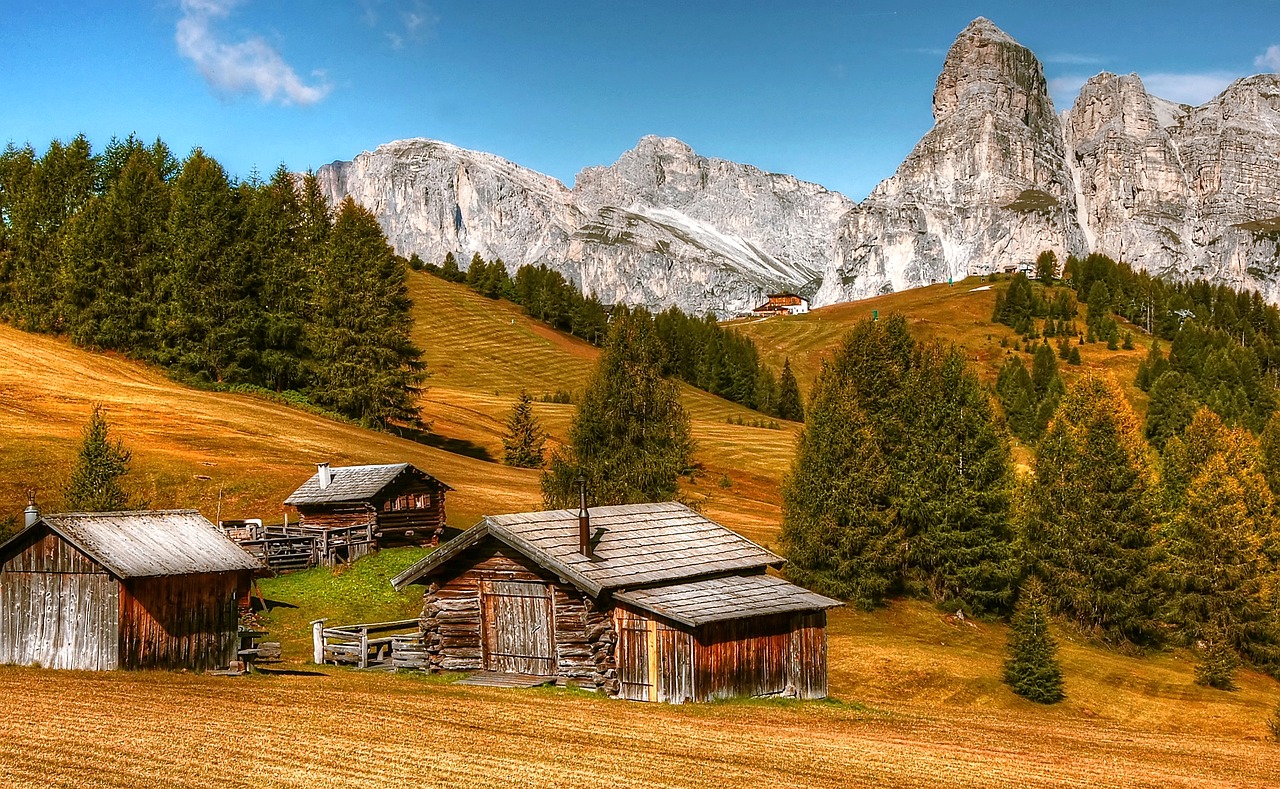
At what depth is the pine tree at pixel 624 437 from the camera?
174ft

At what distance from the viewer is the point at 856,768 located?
20734 millimetres

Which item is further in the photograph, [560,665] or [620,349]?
[620,349]

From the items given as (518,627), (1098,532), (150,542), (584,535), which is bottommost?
(518,627)

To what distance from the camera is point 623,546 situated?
32.9 meters

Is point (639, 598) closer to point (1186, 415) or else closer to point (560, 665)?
point (560, 665)

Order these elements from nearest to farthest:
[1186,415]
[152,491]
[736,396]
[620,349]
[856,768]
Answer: [856,768] → [152,491] → [620,349] → [1186,415] → [736,396]

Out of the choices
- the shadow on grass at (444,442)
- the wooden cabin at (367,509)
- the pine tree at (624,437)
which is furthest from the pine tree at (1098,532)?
the shadow on grass at (444,442)

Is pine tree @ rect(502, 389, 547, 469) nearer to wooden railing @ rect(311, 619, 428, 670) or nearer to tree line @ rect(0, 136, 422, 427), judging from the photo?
tree line @ rect(0, 136, 422, 427)

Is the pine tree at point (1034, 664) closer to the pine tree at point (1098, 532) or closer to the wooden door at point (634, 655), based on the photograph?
the pine tree at point (1098, 532)

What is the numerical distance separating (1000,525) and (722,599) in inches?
1068

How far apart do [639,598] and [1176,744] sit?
14.8m

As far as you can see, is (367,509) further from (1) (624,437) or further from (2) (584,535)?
(2) (584,535)

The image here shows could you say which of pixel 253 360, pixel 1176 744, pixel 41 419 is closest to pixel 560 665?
pixel 1176 744

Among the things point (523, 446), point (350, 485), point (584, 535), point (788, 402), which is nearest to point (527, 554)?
point (584, 535)
